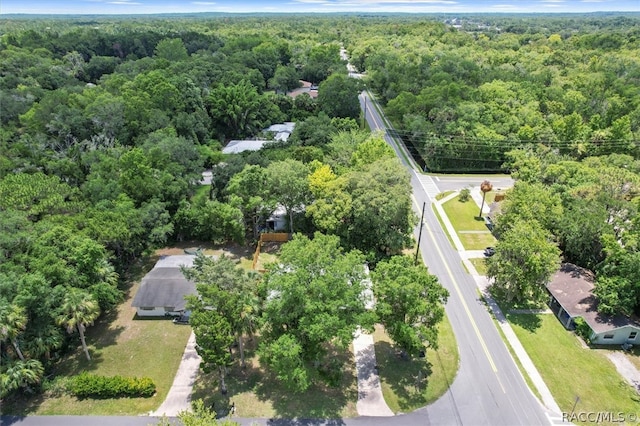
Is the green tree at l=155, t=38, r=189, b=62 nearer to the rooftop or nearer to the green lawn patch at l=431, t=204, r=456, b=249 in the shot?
the green lawn patch at l=431, t=204, r=456, b=249

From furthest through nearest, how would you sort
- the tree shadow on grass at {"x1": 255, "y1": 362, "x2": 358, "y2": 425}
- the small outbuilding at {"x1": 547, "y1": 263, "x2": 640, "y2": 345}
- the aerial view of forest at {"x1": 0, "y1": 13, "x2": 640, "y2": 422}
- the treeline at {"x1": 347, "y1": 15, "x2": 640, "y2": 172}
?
the treeline at {"x1": 347, "y1": 15, "x2": 640, "y2": 172} → the small outbuilding at {"x1": 547, "y1": 263, "x2": 640, "y2": 345} → the aerial view of forest at {"x1": 0, "y1": 13, "x2": 640, "y2": 422} → the tree shadow on grass at {"x1": 255, "y1": 362, "x2": 358, "y2": 425}

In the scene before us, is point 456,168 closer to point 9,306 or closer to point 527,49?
point 9,306

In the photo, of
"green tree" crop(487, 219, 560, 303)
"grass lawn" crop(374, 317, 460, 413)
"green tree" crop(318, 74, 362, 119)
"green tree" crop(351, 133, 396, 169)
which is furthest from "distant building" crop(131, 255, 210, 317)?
"green tree" crop(318, 74, 362, 119)

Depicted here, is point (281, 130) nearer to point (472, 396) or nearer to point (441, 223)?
point (441, 223)

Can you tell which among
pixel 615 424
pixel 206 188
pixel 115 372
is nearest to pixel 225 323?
pixel 115 372

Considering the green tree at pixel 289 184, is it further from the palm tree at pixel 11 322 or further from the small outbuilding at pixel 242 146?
the palm tree at pixel 11 322
